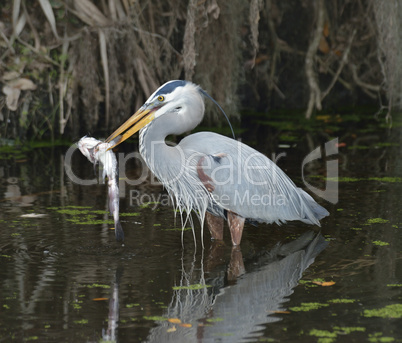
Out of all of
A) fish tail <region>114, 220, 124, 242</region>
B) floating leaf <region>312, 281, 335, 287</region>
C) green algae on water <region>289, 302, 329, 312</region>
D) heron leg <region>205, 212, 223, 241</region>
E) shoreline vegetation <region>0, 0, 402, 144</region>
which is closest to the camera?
green algae on water <region>289, 302, 329, 312</region>

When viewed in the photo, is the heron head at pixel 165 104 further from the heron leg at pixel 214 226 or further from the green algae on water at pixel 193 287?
the green algae on water at pixel 193 287

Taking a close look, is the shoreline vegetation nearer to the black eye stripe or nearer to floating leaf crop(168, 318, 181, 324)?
the black eye stripe

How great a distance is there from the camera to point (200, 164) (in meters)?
5.76

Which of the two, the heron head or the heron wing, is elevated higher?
the heron head

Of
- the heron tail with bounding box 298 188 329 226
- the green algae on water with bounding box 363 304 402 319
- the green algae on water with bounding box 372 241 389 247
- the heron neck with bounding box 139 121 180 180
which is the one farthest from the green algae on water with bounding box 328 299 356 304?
the heron neck with bounding box 139 121 180 180

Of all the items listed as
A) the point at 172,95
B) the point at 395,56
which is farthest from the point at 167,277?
the point at 395,56

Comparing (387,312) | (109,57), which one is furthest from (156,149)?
(109,57)

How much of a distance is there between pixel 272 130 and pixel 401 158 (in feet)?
7.93

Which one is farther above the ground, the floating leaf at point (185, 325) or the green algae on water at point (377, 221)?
the green algae on water at point (377, 221)

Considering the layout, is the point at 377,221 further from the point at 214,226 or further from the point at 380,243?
the point at 214,226

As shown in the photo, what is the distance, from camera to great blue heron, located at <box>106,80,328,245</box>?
5.68 meters

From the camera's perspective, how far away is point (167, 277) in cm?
499

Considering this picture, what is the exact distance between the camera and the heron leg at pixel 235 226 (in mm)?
5746

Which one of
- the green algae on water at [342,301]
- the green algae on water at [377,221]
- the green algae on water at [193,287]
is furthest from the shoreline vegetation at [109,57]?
the green algae on water at [342,301]
